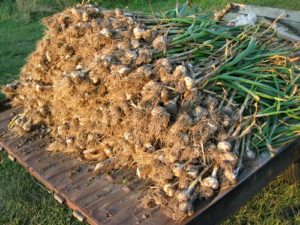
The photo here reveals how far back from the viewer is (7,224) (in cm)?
381

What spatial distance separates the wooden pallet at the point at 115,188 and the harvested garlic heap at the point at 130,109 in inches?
2.8

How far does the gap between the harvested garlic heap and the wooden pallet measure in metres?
0.07

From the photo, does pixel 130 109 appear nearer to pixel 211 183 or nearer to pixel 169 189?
pixel 169 189

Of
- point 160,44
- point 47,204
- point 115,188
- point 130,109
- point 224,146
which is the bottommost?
point 47,204

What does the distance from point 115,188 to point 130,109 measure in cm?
51

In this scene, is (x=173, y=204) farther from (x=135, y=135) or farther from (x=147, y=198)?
(x=135, y=135)

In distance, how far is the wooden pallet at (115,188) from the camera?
2504 mm

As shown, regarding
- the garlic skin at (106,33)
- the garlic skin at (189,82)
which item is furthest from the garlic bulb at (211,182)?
the garlic skin at (106,33)

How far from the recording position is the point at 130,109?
2.88 metres

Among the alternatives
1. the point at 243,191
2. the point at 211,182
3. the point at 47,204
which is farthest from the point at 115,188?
the point at 47,204

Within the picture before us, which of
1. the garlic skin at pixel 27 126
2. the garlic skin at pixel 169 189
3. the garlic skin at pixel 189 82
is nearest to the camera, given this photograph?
the garlic skin at pixel 169 189

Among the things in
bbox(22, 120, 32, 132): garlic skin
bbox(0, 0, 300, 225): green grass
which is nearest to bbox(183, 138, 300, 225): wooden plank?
bbox(0, 0, 300, 225): green grass

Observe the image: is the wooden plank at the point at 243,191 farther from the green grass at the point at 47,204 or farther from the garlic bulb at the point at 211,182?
the green grass at the point at 47,204

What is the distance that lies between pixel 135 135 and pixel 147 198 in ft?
1.36
